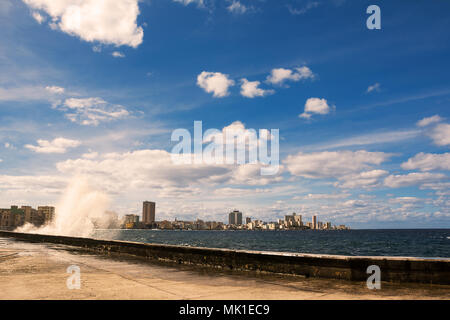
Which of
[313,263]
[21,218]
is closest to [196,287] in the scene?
[313,263]

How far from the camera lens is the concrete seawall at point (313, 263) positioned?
6.20 metres

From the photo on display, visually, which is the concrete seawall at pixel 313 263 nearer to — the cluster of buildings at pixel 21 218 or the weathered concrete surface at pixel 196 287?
the weathered concrete surface at pixel 196 287

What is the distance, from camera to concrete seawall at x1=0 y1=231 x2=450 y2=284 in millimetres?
6203

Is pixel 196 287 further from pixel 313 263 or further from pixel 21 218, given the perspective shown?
pixel 21 218

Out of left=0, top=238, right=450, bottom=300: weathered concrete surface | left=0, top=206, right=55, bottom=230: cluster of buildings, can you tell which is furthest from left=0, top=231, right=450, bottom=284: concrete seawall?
left=0, top=206, right=55, bottom=230: cluster of buildings

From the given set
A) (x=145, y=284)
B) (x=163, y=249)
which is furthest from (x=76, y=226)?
(x=145, y=284)

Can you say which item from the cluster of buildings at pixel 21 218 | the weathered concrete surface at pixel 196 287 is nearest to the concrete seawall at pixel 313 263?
the weathered concrete surface at pixel 196 287

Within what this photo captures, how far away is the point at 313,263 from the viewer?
23.9 ft

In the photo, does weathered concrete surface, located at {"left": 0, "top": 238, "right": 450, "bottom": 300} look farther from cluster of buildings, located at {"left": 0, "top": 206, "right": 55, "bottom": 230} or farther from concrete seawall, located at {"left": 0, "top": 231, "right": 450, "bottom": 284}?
cluster of buildings, located at {"left": 0, "top": 206, "right": 55, "bottom": 230}

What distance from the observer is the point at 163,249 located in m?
11.5
